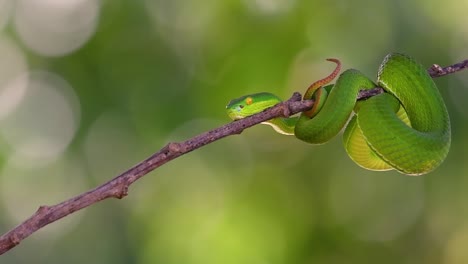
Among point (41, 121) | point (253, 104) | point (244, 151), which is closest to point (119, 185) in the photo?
point (253, 104)

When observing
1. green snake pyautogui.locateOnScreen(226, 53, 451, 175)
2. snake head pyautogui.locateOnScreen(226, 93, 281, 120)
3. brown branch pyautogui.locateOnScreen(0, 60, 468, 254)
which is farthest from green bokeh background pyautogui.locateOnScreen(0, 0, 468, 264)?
brown branch pyautogui.locateOnScreen(0, 60, 468, 254)

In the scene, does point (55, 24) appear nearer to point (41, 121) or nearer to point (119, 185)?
point (41, 121)

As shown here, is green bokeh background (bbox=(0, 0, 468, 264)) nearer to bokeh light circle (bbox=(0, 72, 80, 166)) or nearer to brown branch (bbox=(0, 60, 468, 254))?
bokeh light circle (bbox=(0, 72, 80, 166))

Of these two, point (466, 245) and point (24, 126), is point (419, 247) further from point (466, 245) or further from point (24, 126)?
point (24, 126)

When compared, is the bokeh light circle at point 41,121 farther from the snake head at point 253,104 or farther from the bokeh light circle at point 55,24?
the snake head at point 253,104

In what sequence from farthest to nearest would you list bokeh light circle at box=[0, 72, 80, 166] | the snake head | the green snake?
bokeh light circle at box=[0, 72, 80, 166], the snake head, the green snake

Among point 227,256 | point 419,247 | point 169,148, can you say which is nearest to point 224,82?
point 227,256
